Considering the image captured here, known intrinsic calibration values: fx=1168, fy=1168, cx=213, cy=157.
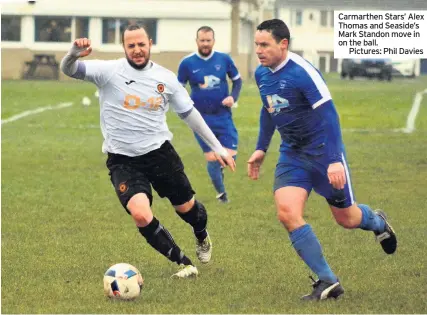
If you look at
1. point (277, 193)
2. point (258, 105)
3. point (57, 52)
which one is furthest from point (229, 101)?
point (57, 52)

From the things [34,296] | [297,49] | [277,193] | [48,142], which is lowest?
[297,49]

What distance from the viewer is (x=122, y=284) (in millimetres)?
8805

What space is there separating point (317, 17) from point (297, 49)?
3.17 m

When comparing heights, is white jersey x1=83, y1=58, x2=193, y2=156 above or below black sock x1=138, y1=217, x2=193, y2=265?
above

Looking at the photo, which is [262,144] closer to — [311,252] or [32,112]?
[311,252]

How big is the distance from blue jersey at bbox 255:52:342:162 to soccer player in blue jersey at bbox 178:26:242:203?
6.35 metres

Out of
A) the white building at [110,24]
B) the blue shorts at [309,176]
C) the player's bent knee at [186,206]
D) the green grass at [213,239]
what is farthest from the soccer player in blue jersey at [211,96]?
the white building at [110,24]

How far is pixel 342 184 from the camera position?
8.67m

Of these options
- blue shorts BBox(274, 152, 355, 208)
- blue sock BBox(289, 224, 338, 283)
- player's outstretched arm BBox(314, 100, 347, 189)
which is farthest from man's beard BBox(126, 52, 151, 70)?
blue sock BBox(289, 224, 338, 283)

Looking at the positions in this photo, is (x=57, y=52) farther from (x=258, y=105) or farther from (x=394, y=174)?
(x=394, y=174)

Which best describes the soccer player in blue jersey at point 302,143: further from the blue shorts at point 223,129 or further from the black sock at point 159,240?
the blue shorts at point 223,129

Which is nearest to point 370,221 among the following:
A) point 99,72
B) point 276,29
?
point 276,29

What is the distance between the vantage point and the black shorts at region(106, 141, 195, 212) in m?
9.60

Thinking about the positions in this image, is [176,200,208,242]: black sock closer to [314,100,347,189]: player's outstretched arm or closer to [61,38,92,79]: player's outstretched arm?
[61,38,92,79]: player's outstretched arm
